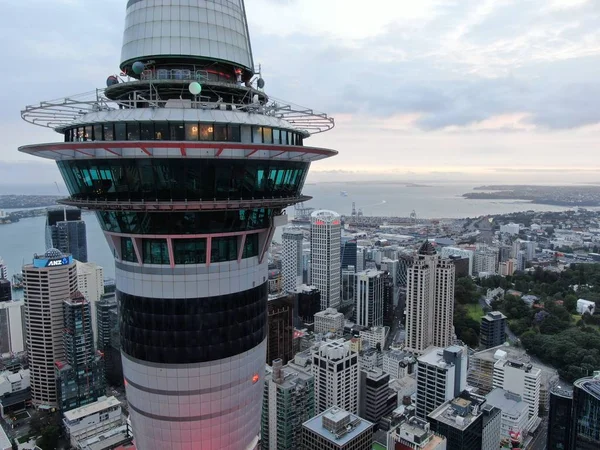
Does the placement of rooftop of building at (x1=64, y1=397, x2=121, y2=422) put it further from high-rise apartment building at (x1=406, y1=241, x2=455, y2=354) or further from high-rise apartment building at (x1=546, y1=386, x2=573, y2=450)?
high-rise apartment building at (x1=546, y1=386, x2=573, y2=450)

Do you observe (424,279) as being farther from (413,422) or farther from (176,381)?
(176,381)

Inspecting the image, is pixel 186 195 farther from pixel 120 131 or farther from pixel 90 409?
pixel 90 409

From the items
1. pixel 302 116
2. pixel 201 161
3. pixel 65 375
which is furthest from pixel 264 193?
pixel 65 375

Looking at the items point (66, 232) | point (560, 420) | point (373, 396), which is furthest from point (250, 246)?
point (66, 232)

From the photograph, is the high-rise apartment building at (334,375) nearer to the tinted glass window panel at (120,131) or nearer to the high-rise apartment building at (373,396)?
the high-rise apartment building at (373,396)

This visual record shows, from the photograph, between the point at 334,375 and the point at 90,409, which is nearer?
the point at 334,375

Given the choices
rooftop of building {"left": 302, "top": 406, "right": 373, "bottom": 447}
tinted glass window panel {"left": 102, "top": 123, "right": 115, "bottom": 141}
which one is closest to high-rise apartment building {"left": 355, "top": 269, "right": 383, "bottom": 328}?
rooftop of building {"left": 302, "top": 406, "right": 373, "bottom": 447}

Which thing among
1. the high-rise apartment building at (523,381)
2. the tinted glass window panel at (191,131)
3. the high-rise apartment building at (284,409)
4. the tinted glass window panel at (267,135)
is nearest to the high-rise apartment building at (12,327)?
the high-rise apartment building at (284,409)
